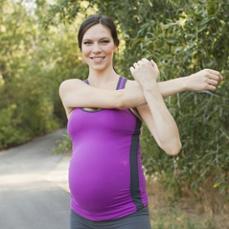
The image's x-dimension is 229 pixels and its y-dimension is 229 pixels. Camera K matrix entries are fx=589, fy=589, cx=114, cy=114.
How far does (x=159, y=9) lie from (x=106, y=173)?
16.9 ft

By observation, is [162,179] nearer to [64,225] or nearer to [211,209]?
[211,209]

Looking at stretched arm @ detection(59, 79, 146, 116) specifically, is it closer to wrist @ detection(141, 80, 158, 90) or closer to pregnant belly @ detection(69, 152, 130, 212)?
wrist @ detection(141, 80, 158, 90)

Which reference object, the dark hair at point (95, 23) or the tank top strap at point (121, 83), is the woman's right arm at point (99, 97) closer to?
the tank top strap at point (121, 83)

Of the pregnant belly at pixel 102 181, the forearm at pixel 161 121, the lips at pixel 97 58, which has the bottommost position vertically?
the pregnant belly at pixel 102 181

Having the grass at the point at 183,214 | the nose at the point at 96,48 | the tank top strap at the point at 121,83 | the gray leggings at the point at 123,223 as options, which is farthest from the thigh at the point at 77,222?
the grass at the point at 183,214

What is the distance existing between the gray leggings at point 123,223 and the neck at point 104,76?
0.53 metres

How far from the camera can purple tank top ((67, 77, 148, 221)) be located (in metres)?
2.22

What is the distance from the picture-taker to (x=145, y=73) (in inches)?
88.3

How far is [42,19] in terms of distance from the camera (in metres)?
9.37

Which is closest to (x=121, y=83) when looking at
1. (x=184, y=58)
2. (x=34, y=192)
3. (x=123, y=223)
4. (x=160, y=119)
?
(x=160, y=119)

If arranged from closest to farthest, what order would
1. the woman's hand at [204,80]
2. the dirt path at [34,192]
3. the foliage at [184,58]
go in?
1. the woman's hand at [204,80]
2. the foliage at [184,58]
3. the dirt path at [34,192]

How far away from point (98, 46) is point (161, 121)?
1.37ft

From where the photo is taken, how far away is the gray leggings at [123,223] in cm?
222

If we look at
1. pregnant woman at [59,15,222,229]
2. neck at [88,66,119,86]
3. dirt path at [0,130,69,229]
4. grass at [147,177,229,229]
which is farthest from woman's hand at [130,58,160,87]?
dirt path at [0,130,69,229]
